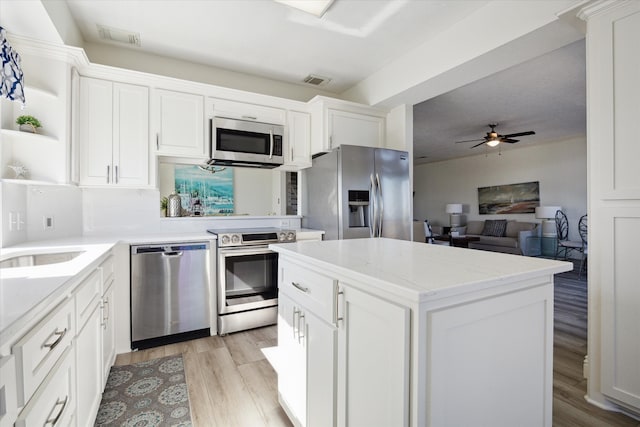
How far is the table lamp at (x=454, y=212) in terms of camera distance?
8359mm

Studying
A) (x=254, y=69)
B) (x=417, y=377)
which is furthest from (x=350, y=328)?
(x=254, y=69)

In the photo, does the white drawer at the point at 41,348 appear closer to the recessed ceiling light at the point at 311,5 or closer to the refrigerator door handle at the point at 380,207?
the recessed ceiling light at the point at 311,5

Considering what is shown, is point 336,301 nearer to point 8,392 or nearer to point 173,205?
point 8,392

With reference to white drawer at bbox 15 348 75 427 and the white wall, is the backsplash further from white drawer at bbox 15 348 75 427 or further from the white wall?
the white wall

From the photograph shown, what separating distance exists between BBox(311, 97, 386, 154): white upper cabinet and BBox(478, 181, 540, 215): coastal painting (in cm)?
537

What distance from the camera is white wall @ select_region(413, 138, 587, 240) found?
641 centimetres

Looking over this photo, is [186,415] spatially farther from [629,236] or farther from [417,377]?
[629,236]

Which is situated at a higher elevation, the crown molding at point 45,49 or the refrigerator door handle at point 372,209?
the crown molding at point 45,49

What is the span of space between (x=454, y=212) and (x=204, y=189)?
23.2ft

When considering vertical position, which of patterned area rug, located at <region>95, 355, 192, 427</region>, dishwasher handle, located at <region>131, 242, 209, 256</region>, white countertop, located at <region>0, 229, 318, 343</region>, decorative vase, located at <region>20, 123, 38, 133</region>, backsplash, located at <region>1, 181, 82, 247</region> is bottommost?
patterned area rug, located at <region>95, 355, 192, 427</region>

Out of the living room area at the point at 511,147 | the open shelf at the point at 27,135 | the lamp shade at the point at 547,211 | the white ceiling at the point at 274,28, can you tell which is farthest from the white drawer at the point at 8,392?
the lamp shade at the point at 547,211

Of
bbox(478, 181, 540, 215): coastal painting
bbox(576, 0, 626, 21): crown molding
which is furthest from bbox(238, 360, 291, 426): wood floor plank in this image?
bbox(478, 181, 540, 215): coastal painting

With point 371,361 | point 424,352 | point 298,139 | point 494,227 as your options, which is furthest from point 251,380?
point 494,227

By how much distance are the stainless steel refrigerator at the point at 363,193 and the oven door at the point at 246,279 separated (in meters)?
0.73
